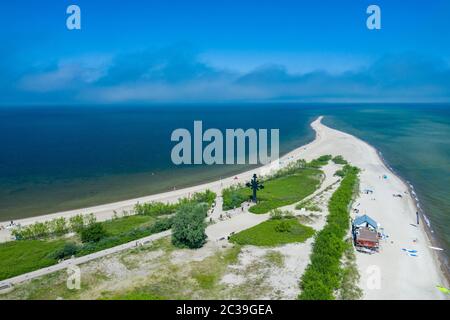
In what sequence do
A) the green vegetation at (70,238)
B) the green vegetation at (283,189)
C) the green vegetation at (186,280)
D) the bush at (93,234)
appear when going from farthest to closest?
the green vegetation at (283,189) → the bush at (93,234) → the green vegetation at (70,238) → the green vegetation at (186,280)

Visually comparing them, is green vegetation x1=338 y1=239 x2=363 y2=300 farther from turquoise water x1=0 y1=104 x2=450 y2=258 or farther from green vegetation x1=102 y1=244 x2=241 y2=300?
turquoise water x1=0 y1=104 x2=450 y2=258

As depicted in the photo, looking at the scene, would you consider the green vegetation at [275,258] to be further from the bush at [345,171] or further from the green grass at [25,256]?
the bush at [345,171]

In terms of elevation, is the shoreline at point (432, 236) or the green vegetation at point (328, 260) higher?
the green vegetation at point (328, 260)

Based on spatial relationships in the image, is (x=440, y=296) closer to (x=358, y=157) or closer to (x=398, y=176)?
(x=398, y=176)

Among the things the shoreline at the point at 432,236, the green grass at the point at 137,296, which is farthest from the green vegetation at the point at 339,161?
the green grass at the point at 137,296
